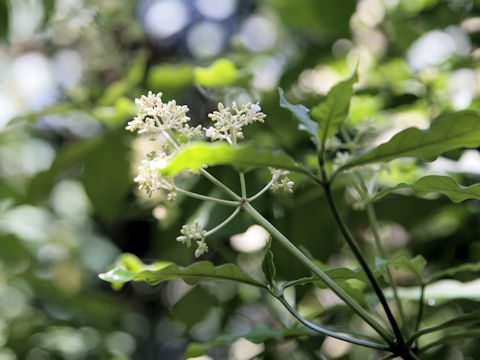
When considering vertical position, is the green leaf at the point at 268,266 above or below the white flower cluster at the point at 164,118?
below

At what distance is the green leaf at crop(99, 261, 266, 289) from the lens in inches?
24.3

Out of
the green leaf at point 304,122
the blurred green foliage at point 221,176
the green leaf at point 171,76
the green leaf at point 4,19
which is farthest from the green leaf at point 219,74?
the green leaf at point 4,19

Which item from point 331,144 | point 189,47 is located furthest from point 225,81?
point 189,47

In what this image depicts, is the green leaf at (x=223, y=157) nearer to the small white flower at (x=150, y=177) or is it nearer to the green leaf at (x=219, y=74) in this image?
the small white flower at (x=150, y=177)

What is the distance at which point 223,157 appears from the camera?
52cm

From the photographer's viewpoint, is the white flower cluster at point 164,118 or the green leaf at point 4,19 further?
the green leaf at point 4,19

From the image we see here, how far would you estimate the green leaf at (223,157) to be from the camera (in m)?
0.50

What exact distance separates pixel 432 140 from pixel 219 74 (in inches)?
25.8

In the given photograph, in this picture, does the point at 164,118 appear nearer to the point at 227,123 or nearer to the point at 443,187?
the point at 227,123

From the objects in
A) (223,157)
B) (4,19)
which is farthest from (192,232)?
(4,19)

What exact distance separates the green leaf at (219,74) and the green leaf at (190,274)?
1.93 feet

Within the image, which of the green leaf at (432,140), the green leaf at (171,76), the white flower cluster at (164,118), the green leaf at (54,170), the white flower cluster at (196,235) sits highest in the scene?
the green leaf at (171,76)

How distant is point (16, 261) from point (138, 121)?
174 centimetres

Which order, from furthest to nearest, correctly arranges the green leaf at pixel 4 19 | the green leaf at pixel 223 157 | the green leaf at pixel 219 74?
1. the green leaf at pixel 4 19
2. the green leaf at pixel 219 74
3. the green leaf at pixel 223 157
